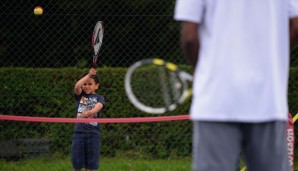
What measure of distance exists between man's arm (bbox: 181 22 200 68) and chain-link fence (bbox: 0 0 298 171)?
4472 mm

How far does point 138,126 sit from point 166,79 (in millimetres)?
4691

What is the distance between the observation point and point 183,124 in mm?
7789

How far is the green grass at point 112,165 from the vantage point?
296 inches

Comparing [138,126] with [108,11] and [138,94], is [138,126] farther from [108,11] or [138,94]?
[138,94]

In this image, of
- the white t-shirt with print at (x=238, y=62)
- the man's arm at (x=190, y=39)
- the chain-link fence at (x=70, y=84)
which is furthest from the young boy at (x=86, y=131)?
the white t-shirt with print at (x=238, y=62)

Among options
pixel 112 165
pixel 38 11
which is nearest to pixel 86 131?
pixel 112 165

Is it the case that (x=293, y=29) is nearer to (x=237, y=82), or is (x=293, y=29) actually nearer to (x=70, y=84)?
(x=237, y=82)

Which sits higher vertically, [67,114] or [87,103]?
[87,103]

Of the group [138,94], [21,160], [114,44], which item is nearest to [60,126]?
[21,160]

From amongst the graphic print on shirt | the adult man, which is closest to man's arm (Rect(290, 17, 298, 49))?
the adult man

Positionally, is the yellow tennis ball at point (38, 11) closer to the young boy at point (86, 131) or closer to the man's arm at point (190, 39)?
the young boy at point (86, 131)

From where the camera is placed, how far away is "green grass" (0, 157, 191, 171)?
24.7ft

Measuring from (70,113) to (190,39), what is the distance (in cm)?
513

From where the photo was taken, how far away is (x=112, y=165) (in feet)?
24.8
